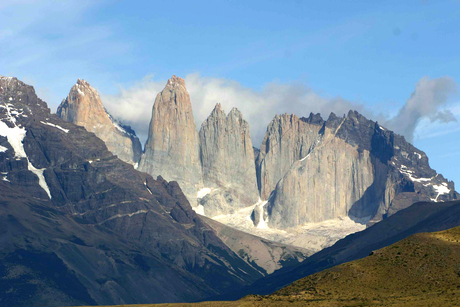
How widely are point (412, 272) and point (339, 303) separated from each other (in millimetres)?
19891

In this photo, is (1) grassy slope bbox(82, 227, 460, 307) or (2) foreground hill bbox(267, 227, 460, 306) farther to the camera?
(2) foreground hill bbox(267, 227, 460, 306)

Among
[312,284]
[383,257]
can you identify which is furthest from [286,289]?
[383,257]

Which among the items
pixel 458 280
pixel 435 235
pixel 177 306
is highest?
pixel 435 235

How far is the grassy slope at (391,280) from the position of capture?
145m

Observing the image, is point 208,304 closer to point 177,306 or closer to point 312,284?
point 177,306

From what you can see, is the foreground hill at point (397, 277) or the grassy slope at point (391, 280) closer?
the grassy slope at point (391, 280)

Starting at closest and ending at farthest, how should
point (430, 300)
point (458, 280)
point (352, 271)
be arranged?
1. point (430, 300)
2. point (458, 280)
3. point (352, 271)

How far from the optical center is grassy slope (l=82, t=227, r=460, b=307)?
14488 cm

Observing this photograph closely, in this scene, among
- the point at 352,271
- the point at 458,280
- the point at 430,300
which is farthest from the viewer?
the point at 352,271

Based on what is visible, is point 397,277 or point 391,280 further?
point 397,277

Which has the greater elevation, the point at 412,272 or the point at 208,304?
the point at 412,272

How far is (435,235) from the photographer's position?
16625cm

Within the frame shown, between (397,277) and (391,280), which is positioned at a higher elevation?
Answer: (397,277)

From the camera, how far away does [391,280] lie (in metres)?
154
